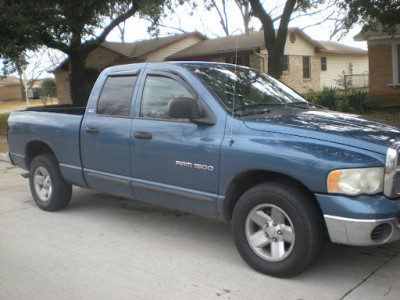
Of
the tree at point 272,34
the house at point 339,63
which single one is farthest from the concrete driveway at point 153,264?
the house at point 339,63

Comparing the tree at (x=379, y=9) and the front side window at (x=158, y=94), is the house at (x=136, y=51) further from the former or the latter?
the front side window at (x=158, y=94)

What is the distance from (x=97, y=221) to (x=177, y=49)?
90.0 feet

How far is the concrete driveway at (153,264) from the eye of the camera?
12.2 feet

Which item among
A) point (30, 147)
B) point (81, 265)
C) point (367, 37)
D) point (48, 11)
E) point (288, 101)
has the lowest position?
point (81, 265)

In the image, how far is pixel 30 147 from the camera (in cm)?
651

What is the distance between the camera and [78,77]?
21250 millimetres

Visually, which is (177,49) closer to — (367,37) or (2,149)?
(367,37)

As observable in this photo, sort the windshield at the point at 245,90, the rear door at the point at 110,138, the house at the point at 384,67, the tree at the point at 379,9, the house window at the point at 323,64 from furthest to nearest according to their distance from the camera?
1. the house window at the point at 323,64
2. the house at the point at 384,67
3. the tree at the point at 379,9
4. the rear door at the point at 110,138
5. the windshield at the point at 245,90

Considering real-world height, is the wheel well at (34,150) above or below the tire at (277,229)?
above

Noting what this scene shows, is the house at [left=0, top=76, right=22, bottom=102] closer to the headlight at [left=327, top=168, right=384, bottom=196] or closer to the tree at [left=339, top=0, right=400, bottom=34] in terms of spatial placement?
the tree at [left=339, top=0, right=400, bottom=34]

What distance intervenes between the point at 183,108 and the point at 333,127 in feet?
4.49

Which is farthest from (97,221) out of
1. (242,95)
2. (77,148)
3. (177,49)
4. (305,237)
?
(177,49)

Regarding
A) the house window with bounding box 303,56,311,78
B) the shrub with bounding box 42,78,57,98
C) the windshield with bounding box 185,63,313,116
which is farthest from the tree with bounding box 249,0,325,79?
the shrub with bounding box 42,78,57,98

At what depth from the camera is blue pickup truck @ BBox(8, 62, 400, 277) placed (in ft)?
11.4
